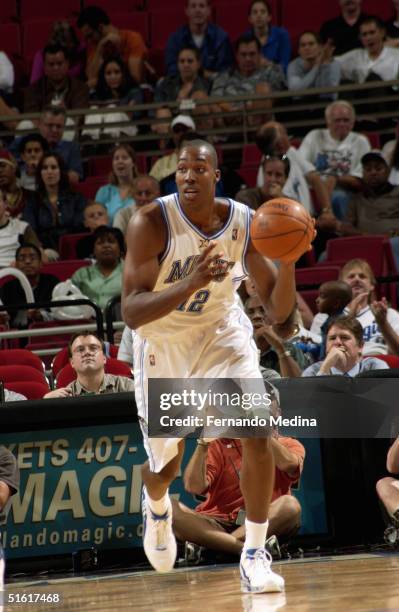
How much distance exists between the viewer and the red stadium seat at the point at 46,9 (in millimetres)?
15812

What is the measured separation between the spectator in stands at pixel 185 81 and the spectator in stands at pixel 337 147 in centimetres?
191

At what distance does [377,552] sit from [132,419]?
5.74 ft

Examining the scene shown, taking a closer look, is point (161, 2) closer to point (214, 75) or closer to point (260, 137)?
point (214, 75)

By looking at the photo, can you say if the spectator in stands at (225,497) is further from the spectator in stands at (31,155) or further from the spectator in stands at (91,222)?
the spectator in stands at (31,155)

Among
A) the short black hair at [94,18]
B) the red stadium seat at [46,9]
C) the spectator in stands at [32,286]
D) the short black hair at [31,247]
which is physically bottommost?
the spectator in stands at [32,286]

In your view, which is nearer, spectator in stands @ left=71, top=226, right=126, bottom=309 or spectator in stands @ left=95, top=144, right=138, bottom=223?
spectator in stands @ left=71, top=226, right=126, bottom=309

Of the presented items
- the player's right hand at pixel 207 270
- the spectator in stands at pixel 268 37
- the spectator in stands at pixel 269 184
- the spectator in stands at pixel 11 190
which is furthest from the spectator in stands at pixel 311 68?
the player's right hand at pixel 207 270

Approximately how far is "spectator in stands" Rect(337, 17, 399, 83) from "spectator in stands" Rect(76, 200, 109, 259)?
3.55 metres

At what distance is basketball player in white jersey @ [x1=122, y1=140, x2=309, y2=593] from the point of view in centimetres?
536

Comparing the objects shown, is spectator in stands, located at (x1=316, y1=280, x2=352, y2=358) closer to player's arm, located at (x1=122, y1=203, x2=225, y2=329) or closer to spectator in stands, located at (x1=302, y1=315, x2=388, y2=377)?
spectator in stands, located at (x1=302, y1=315, x2=388, y2=377)

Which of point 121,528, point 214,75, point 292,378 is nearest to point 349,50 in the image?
point 214,75

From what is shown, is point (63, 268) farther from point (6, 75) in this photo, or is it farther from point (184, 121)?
point (6, 75)

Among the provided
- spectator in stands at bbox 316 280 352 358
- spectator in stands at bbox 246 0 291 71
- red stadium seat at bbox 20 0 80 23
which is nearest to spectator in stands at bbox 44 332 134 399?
spectator in stands at bbox 316 280 352 358

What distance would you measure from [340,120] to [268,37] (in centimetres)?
237
